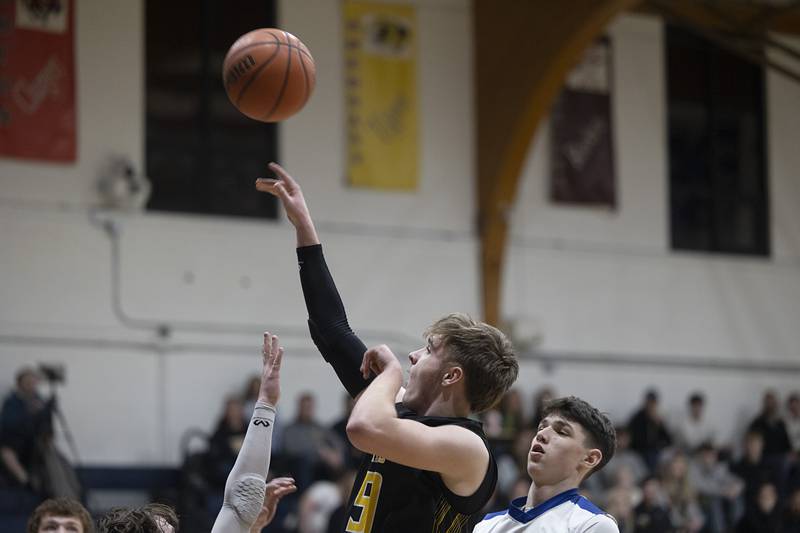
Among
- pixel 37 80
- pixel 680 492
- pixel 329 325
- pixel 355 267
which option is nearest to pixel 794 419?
pixel 680 492

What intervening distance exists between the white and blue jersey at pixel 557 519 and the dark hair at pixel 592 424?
17 centimetres

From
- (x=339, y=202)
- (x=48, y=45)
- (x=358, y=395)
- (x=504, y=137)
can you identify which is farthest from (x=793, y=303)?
(x=358, y=395)

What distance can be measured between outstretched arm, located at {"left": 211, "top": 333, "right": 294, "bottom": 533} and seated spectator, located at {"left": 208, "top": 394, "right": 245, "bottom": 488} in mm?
9222

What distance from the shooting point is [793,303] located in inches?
742

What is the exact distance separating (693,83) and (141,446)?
8.66 metres

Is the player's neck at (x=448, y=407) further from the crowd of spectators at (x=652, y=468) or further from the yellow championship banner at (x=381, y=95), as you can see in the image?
the yellow championship banner at (x=381, y=95)

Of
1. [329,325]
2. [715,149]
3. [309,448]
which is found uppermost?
[715,149]

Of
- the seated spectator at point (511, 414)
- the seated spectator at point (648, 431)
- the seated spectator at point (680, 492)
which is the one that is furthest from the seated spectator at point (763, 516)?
the seated spectator at point (511, 414)

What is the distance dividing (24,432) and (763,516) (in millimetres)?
7843

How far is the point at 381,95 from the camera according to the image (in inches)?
640

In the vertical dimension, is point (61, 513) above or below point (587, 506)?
below

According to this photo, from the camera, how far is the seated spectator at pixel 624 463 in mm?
15411

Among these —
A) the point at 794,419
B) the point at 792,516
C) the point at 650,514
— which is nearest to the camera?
the point at 650,514

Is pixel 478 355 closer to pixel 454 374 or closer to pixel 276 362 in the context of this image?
pixel 454 374
